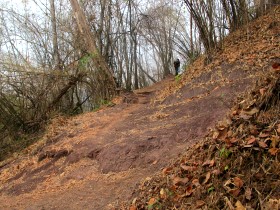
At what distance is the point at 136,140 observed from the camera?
6.53 meters

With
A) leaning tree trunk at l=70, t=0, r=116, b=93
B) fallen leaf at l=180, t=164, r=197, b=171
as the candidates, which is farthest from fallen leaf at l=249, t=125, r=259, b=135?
leaning tree trunk at l=70, t=0, r=116, b=93

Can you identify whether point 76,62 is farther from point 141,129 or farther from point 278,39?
point 278,39

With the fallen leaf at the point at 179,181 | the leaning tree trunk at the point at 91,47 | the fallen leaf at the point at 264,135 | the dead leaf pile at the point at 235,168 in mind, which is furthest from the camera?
the leaning tree trunk at the point at 91,47

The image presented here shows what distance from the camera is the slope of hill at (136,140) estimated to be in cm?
503

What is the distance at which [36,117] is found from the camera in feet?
39.5

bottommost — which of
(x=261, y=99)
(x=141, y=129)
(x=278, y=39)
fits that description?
(x=141, y=129)

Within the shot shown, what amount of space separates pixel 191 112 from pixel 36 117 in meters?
6.78

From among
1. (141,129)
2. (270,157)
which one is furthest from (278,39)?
(270,157)

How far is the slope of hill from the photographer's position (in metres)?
5.03

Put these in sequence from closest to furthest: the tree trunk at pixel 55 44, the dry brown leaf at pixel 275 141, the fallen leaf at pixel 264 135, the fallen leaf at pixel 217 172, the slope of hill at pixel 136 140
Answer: the dry brown leaf at pixel 275 141 < the fallen leaf at pixel 264 135 < the fallen leaf at pixel 217 172 < the slope of hill at pixel 136 140 < the tree trunk at pixel 55 44

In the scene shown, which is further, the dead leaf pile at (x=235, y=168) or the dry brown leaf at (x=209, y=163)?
the dry brown leaf at (x=209, y=163)

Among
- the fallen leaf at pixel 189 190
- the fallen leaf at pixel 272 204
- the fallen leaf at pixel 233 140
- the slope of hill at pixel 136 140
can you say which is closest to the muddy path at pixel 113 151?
the slope of hill at pixel 136 140

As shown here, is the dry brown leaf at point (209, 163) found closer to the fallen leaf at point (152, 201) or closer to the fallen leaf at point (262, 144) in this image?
the fallen leaf at point (262, 144)

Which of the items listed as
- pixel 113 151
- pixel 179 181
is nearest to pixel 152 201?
pixel 179 181
